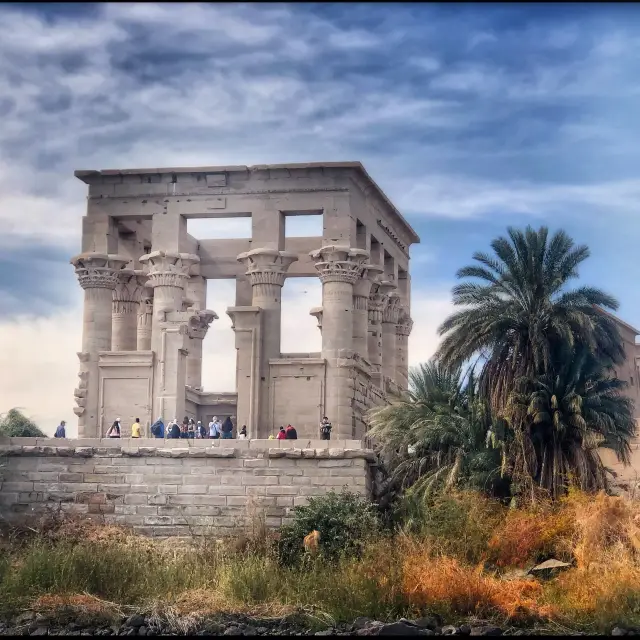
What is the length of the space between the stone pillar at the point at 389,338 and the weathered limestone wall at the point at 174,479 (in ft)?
44.2

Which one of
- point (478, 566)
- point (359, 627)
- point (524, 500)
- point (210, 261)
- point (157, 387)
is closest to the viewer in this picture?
point (359, 627)

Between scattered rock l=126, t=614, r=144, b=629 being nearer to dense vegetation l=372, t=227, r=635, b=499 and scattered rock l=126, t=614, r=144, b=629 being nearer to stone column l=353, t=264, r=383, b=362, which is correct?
dense vegetation l=372, t=227, r=635, b=499

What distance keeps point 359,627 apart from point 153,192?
1757 centimetres

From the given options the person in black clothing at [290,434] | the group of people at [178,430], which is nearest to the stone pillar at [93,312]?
the group of people at [178,430]

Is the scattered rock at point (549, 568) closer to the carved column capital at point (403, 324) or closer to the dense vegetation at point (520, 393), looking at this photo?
the dense vegetation at point (520, 393)

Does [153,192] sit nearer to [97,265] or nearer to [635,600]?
[97,265]

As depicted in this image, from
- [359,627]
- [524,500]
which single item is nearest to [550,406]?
[524,500]

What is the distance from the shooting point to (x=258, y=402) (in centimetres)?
3938

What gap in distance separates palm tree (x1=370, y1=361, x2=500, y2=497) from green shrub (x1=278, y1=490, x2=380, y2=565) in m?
1.66

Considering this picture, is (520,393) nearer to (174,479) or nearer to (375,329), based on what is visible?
(174,479)

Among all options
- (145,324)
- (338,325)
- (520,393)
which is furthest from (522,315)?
(145,324)

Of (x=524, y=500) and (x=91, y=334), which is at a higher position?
(x=91, y=334)

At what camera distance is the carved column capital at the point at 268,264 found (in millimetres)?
39531

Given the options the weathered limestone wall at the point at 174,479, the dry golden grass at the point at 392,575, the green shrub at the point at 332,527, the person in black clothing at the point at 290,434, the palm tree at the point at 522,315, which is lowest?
the dry golden grass at the point at 392,575
